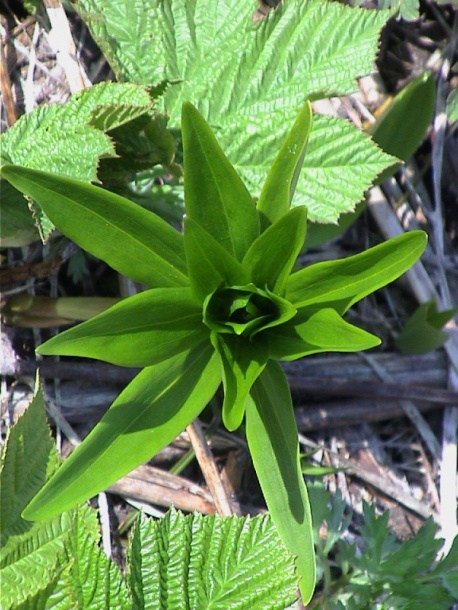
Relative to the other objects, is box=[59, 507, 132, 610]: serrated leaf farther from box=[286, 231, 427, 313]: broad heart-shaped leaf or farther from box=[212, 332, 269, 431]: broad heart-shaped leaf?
box=[286, 231, 427, 313]: broad heart-shaped leaf

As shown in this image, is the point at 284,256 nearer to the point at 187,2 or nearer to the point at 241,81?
the point at 241,81

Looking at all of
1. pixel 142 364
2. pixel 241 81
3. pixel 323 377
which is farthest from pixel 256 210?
pixel 323 377

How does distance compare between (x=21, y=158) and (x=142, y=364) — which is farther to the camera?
(x=21, y=158)

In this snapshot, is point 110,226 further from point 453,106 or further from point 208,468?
point 453,106

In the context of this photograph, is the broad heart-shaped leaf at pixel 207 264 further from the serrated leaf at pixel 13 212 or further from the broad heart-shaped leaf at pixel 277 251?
the serrated leaf at pixel 13 212

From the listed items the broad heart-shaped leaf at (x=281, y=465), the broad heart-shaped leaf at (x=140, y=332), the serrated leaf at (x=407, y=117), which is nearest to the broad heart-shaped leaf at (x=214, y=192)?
the broad heart-shaped leaf at (x=140, y=332)

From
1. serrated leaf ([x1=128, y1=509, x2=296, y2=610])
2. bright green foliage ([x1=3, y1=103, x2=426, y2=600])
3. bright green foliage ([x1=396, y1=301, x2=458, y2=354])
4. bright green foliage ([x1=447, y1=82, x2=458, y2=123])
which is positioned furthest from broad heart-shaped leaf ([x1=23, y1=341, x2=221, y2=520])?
bright green foliage ([x1=447, y1=82, x2=458, y2=123])

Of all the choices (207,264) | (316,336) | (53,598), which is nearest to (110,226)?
(207,264)
